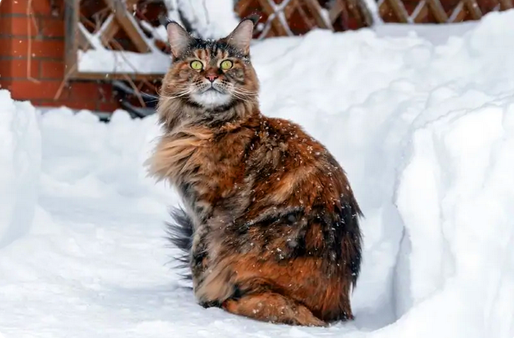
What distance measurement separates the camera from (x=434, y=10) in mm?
6945

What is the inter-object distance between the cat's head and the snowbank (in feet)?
2.67

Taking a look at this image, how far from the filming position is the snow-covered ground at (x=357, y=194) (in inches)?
112

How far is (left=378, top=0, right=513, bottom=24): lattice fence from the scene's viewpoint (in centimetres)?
686

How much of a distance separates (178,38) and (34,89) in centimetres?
260

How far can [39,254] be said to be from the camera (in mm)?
4055

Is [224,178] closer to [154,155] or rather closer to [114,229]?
[154,155]

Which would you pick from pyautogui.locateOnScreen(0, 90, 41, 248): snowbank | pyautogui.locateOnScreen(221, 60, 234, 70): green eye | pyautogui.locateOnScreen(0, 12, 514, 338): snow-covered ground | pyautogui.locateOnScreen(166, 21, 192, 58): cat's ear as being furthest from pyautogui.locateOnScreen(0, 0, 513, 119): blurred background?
pyautogui.locateOnScreen(221, 60, 234, 70): green eye

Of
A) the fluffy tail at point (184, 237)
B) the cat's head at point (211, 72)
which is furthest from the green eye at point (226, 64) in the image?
the fluffy tail at point (184, 237)

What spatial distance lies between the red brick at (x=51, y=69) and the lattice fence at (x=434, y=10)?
2.51 meters

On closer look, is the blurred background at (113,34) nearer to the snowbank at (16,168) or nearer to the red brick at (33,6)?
the red brick at (33,6)

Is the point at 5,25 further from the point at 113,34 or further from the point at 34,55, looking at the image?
the point at 113,34

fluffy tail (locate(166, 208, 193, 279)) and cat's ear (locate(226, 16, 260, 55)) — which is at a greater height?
cat's ear (locate(226, 16, 260, 55))

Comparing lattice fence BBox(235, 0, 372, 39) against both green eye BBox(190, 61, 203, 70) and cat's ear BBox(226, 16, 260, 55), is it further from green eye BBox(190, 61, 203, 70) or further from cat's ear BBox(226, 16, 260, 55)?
green eye BBox(190, 61, 203, 70)

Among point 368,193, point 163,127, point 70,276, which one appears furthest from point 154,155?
point 368,193
